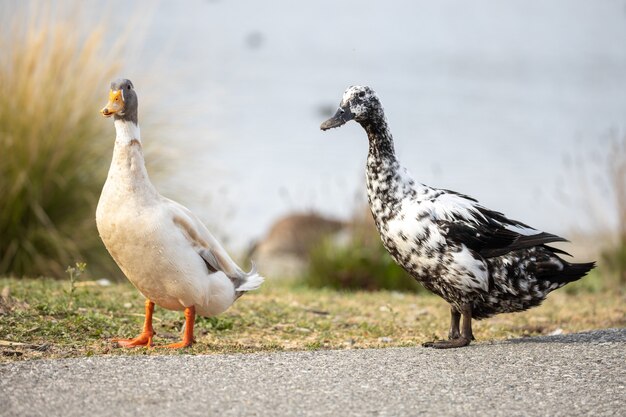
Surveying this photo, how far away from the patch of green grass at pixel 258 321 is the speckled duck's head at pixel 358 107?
1377 millimetres

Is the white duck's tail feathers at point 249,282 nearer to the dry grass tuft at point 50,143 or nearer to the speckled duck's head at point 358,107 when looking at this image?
the speckled duck's head at point 358,107

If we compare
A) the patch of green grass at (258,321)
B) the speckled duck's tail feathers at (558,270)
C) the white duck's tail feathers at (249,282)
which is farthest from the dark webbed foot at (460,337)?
the white duck's tail feathers at (249,282)

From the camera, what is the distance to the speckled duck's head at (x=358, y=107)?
587 centimetres

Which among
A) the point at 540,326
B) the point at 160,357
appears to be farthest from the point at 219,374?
the point at 540,326

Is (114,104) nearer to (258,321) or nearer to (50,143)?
(258,321)

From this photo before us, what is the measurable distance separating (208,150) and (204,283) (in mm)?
5534

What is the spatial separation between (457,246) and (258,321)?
1.80 metres

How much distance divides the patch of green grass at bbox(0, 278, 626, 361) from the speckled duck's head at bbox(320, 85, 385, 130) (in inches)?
54.2

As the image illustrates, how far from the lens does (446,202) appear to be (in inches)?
227

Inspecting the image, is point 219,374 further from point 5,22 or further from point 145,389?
point 5,22

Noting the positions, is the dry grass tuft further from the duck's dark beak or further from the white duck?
the duck's dark beak

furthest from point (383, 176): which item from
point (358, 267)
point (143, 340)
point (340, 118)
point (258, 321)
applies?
point (358, 267)

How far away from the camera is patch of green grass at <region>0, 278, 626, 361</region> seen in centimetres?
565

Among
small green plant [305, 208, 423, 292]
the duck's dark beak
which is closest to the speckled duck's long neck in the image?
the duck's dark beak
